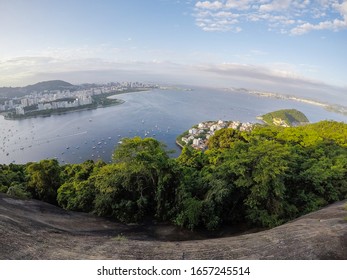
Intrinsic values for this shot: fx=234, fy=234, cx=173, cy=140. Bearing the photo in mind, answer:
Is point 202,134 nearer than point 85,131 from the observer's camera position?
Yes

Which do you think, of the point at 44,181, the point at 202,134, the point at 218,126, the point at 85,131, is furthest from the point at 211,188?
the point at 85,131

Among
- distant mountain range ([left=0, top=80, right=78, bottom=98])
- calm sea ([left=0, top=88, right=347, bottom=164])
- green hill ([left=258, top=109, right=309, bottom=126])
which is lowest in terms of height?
calm sea ([left=0, top=88, right=347, bottom=164])

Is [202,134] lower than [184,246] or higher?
lower

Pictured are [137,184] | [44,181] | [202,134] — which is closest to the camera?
[137,184]

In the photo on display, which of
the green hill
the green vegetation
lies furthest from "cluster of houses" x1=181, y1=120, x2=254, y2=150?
the green vegetation

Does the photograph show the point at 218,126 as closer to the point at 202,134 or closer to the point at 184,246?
the point at 202,134

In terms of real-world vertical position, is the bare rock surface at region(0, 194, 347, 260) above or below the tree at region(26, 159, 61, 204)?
above

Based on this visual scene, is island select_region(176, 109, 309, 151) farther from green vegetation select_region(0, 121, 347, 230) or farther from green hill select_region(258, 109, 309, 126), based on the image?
green vegetation select_region(0, 121, 347, 230)

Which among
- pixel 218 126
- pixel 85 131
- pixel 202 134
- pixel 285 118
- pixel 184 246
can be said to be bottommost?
pixel 85 131

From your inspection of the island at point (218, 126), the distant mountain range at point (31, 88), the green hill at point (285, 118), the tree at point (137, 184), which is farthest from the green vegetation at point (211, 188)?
the distant mountain range at point (31, 88)
